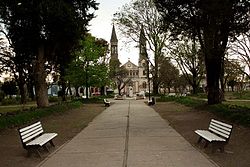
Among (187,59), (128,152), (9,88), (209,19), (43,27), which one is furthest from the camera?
(9,88)

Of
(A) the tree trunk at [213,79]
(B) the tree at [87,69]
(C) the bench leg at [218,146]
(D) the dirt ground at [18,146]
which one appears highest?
(B) the tree at [87,69]

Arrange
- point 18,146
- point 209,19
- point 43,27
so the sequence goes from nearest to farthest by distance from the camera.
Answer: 1. point 18,146
2. point 209,19
3. point 43,27

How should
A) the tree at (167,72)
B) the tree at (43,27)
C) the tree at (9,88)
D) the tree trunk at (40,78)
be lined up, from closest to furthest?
the tree at (43,27) < the tree trunk at (40,78) < the tree at (167,72) < the tree at (9,88)

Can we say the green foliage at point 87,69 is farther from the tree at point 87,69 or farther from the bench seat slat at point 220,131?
the bench seat slat at point 220,131

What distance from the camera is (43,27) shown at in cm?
2859

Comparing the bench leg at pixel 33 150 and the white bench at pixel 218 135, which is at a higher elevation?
the white bench at pixel 218 135

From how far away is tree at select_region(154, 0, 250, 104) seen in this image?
17.8 meters

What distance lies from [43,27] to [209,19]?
13071mm

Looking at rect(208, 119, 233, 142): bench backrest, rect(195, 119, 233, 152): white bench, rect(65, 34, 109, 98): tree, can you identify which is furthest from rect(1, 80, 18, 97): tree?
rect(195, 119, 233, 152): white bench

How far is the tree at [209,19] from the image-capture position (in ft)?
58.3

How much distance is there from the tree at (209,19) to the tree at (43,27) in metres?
7.53

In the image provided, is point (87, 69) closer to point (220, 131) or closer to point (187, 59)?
point (187, 59)

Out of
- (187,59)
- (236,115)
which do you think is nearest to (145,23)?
(187,59)

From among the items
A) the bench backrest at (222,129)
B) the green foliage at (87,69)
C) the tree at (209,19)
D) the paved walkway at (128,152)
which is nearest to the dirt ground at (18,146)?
the paved walkway at (128,152)
